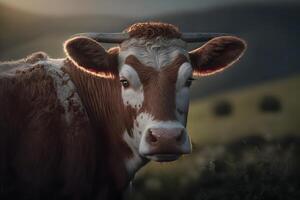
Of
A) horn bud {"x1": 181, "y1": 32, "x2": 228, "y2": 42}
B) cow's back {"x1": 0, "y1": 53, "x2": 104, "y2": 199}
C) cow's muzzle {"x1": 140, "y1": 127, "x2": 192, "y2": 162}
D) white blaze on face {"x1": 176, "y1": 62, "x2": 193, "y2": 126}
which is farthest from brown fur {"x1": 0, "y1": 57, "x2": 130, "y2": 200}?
horn bud {"x1": 181, "y1": 32, "x2": 228, "y2": 42}

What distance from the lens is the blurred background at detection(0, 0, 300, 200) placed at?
392 inches

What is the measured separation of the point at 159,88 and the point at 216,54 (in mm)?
1023

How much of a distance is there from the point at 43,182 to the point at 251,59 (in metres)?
12.8

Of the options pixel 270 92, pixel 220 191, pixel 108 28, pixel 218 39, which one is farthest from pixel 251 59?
pixel 218 39

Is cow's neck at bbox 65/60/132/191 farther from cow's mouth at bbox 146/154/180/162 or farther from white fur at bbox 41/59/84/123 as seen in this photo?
cow's mouth at bbox 146/154/180/162

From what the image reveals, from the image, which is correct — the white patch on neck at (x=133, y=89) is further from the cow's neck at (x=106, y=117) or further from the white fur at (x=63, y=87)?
the white fur at (x=63, y=87)

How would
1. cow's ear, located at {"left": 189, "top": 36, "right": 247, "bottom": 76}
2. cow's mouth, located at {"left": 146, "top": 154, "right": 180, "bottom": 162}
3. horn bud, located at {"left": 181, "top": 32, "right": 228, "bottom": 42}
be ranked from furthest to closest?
1. cow's ear, located at {"left": 189, "top": 36, "right": 247, "bottom": 76}
2. horn bud, located at {"left": 181, "top": 32, "right": 228, "bottom": 42}
3. cow's mouth, located at {"left": 146, "top": 154, "right": 180, "bottom": 162}

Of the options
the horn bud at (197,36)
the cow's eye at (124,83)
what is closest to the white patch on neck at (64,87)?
the cow's eye at (124,83)

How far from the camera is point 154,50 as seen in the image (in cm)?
617

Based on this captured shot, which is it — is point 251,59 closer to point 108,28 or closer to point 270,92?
point 270,92

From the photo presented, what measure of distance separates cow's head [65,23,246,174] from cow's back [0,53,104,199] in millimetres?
437

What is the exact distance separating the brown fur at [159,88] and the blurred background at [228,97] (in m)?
1.38

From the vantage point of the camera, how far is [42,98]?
623 centimetres

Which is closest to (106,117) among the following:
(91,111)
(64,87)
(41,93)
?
(91,111)
